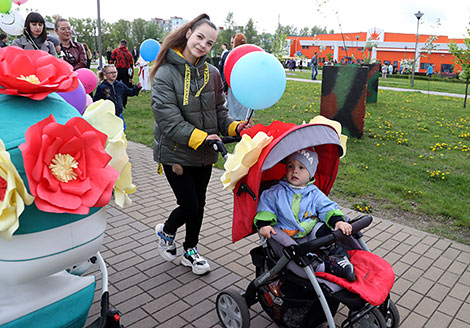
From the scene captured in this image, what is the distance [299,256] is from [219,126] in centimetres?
156

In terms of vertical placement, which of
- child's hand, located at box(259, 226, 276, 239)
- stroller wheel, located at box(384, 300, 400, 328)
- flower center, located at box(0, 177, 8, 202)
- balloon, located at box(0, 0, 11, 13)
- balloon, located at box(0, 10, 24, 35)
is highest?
Result: balloon, located at box(0, 0, 11, 13)

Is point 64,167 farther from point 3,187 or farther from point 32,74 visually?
point 32,74

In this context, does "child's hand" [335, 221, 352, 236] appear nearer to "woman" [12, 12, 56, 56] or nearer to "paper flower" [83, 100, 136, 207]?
"paper flower" [83, 100, 136, 207]

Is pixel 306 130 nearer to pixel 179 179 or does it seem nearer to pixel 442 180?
pixel 179 179

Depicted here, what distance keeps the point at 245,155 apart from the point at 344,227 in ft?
2.62

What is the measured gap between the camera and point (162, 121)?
319cm

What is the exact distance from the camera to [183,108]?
10.8 ft

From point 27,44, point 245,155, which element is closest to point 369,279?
point 245,155

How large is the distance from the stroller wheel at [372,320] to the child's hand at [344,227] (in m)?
0.50

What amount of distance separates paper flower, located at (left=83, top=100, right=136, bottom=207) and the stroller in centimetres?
86

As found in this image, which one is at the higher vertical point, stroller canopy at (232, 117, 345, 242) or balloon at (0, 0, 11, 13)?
balloon at (0, 0, 11, 13)

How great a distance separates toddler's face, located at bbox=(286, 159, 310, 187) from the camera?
9.75 ft

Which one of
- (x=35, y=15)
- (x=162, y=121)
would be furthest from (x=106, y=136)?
(x=35, y=15)

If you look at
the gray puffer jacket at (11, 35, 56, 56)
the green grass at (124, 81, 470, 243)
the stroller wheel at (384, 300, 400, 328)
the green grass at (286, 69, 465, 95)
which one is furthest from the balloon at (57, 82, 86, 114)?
the green grass at (286, 69, 465, 95)
